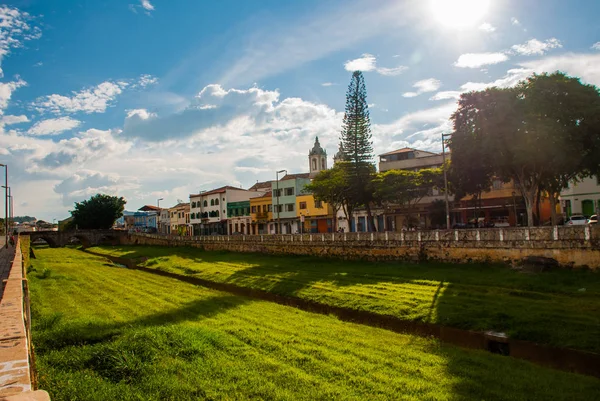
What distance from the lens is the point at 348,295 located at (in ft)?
66.1

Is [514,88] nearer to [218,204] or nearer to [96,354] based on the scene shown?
[96,354]

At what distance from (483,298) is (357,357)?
30.1 ft

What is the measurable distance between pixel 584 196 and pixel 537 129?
78.9 feet

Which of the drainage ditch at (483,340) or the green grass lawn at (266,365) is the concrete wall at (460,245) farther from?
the green grass lawn at (266,365)

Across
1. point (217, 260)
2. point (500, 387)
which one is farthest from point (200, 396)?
point (217, 260)

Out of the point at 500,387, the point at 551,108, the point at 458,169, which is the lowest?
the point at 500,387

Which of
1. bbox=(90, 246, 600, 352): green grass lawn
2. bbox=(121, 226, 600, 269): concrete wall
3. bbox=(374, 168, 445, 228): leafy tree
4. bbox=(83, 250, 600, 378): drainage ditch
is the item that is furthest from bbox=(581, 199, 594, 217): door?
bbox=(83, 250, 600, 378): drainage ditch

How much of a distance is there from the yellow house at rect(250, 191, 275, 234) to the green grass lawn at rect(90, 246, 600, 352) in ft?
127

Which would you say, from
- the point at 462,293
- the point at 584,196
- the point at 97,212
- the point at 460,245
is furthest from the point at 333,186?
the point at 97,212

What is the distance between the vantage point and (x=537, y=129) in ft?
84.0

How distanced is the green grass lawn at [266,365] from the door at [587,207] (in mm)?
39837

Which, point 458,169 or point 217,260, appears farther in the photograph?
point 217,260

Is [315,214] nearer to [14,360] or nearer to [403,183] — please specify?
[403,183]

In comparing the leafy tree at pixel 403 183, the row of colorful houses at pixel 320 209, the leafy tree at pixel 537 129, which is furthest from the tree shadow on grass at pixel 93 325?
the leafy tree at pixel 403 183
